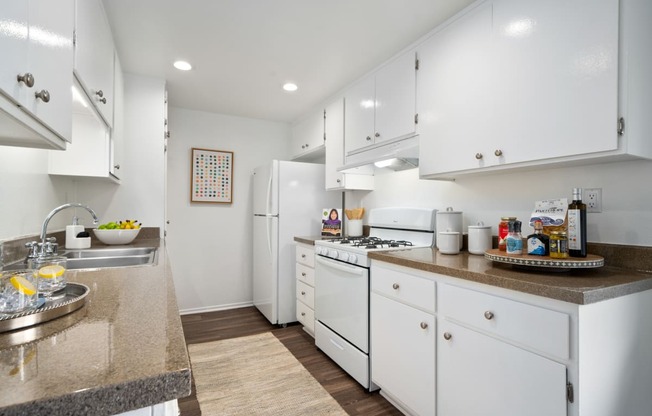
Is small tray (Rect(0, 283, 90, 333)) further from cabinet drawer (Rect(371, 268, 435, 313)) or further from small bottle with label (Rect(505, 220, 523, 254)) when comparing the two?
small bottle with label (Rect(505, 220, 523, 254))

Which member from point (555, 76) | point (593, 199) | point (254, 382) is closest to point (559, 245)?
point (593, 199)

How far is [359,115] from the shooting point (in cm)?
276

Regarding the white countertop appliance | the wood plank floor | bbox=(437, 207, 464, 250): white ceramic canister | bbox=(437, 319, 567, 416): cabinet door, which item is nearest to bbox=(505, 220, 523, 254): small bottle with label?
bbox=(437, 319, 567, 416): cabinet door

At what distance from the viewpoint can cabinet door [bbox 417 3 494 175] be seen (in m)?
1.70

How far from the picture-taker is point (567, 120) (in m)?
1.37

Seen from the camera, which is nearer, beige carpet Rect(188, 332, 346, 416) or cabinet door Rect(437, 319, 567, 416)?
cabinet door Rect(437, 319, 567, 416)

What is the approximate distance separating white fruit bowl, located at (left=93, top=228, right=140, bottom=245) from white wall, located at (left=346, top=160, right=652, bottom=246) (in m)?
2.14

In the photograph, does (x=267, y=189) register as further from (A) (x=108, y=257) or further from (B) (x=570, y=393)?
(B) (x=570, y=393)

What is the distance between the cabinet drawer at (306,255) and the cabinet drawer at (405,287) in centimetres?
102

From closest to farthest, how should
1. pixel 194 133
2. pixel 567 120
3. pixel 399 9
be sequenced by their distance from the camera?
1. pixel 567 120
2. pixel 399 9
3. pixel 194 133

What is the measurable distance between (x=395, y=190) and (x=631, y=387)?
192 cm

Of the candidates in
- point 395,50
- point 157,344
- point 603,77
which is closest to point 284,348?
point 157,344

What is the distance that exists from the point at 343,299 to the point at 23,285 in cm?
183

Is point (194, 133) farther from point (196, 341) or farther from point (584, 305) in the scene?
point (584, 305)
